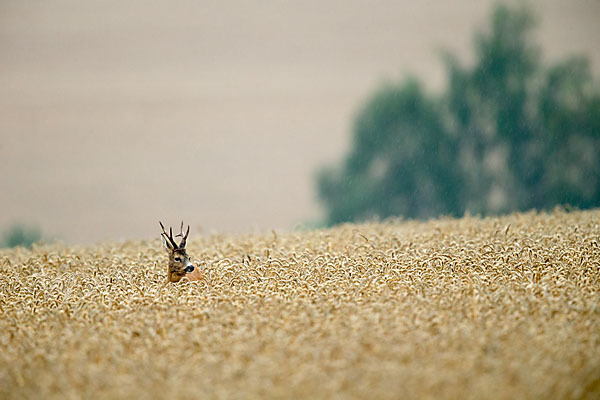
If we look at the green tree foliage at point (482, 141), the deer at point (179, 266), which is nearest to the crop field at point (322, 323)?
the deer at point (179, 266)

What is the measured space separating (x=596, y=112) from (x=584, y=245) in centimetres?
1229

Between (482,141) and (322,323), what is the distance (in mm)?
15020

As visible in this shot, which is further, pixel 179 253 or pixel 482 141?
pixel 482 141

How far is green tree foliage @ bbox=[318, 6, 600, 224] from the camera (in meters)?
18.8

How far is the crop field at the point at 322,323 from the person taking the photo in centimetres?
421

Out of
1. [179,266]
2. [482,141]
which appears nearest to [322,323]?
[179,266]

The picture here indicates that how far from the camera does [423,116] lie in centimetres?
1973

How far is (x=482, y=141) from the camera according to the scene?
19188 mm

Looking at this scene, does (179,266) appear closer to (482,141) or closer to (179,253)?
(179,253)

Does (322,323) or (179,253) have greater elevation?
(179,253)

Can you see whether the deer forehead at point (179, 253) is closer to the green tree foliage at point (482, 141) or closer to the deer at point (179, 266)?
the deer at point (179, 266)

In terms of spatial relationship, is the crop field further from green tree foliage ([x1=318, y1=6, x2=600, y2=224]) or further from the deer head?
green tree foliage ([x1=318, y1=6, x2=600, y2=224])

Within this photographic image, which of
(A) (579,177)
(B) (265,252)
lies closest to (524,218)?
(B) (265,252)

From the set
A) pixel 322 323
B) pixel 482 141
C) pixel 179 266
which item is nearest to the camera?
pixel 322 323
